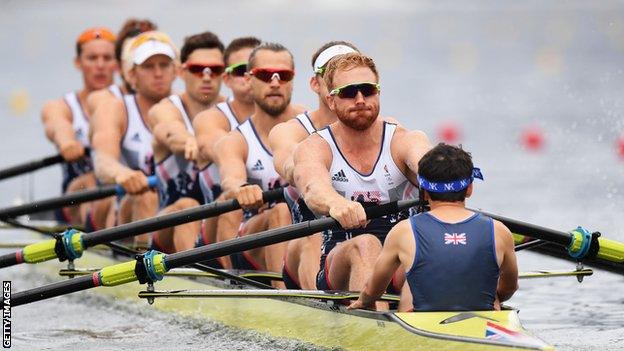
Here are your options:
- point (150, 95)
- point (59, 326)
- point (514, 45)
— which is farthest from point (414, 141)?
point (514, 45)

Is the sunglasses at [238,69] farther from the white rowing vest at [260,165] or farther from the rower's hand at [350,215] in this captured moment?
the rower's hand at [350,215]

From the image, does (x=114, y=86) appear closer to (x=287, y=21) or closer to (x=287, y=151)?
(x=287, y=151)

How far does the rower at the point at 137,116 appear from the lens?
1227 centimetres

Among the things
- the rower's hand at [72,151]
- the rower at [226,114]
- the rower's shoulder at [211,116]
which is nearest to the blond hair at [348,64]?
the rower at [226,114]

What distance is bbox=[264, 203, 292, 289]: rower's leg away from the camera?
9539 mm

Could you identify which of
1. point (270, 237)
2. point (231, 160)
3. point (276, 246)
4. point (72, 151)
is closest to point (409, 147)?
point (270, 237)

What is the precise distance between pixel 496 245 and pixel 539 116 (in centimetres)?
2488

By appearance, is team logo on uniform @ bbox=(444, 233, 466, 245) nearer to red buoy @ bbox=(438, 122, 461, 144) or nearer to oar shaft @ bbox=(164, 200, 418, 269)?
oar shaft @ bbox=(164, 200, 418, 269)

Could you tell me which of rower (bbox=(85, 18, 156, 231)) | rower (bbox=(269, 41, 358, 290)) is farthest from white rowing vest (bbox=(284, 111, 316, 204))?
rower (bbox=(85, 18, 156, 231))

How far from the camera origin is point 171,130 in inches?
450

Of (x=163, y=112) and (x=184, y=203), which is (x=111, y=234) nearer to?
(x=184, y=203)

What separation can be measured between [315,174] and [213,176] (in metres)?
2.93

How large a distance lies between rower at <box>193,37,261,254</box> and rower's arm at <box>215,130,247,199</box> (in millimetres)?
535

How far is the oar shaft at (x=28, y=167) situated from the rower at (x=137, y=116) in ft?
3.22
